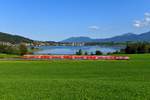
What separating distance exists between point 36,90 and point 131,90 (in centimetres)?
431

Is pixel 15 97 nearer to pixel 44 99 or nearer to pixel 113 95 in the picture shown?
pixel 44 99

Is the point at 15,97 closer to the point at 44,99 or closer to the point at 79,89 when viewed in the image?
the point at 44,99

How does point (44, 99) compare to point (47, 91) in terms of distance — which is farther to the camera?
point (47, 91)

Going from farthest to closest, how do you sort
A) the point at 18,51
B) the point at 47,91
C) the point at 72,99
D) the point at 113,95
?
the point at 18,51
the point at 47,91
the point at 113,95
the point at 72,99

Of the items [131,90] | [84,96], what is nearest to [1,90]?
[84,96]

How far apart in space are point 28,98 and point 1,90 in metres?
3.03

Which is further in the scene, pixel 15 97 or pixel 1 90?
pixel 1 90

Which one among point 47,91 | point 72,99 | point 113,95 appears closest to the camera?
point 72,99

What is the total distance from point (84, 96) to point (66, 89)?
2485mm

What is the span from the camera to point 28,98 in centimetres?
1523

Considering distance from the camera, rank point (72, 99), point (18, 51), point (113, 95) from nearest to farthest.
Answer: point (72, 99), point (113, 95), point (18, 51)

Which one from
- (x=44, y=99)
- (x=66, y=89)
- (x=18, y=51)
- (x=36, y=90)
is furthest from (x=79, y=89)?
(x=18, y=51)

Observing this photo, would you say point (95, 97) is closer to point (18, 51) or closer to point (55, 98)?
point (55, 98)

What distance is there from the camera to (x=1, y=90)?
1783 cm
